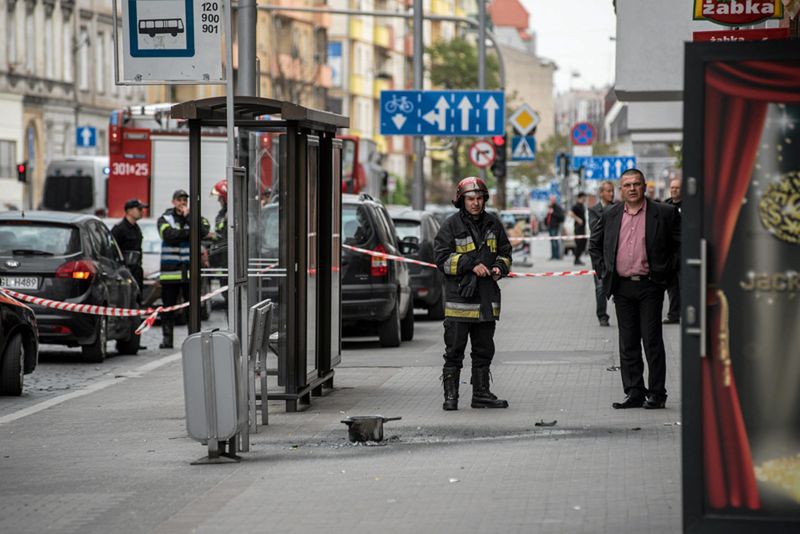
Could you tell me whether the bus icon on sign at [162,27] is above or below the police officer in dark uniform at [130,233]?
above

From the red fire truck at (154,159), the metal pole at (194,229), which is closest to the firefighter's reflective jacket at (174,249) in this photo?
the metal pole at (194,229)

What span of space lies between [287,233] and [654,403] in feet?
10.0

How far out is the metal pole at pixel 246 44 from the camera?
48.8 feet

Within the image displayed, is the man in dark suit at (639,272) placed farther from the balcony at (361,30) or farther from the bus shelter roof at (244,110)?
the balcony at (361,30)

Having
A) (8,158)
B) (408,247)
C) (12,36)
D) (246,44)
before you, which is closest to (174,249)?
(408,247)

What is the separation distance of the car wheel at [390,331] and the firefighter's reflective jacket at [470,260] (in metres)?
6.78

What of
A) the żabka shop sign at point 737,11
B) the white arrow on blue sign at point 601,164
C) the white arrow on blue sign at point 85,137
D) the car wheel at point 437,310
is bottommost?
the car wheel at point 437,310

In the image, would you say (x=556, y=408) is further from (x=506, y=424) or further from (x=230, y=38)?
(x=230, y=38)

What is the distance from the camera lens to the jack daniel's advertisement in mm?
7129

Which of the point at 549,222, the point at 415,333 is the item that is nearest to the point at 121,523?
the point at 415,333

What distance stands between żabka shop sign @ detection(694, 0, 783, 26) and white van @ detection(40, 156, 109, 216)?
105 feet

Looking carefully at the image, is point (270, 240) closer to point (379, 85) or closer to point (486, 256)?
point (486, 256)

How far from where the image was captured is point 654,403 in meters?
13.5

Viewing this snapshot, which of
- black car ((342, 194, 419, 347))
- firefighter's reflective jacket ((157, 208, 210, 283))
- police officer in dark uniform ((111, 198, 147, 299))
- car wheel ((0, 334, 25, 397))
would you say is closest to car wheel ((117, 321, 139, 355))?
firefighter's reflective jacket ((157, 208, 210, 283))
